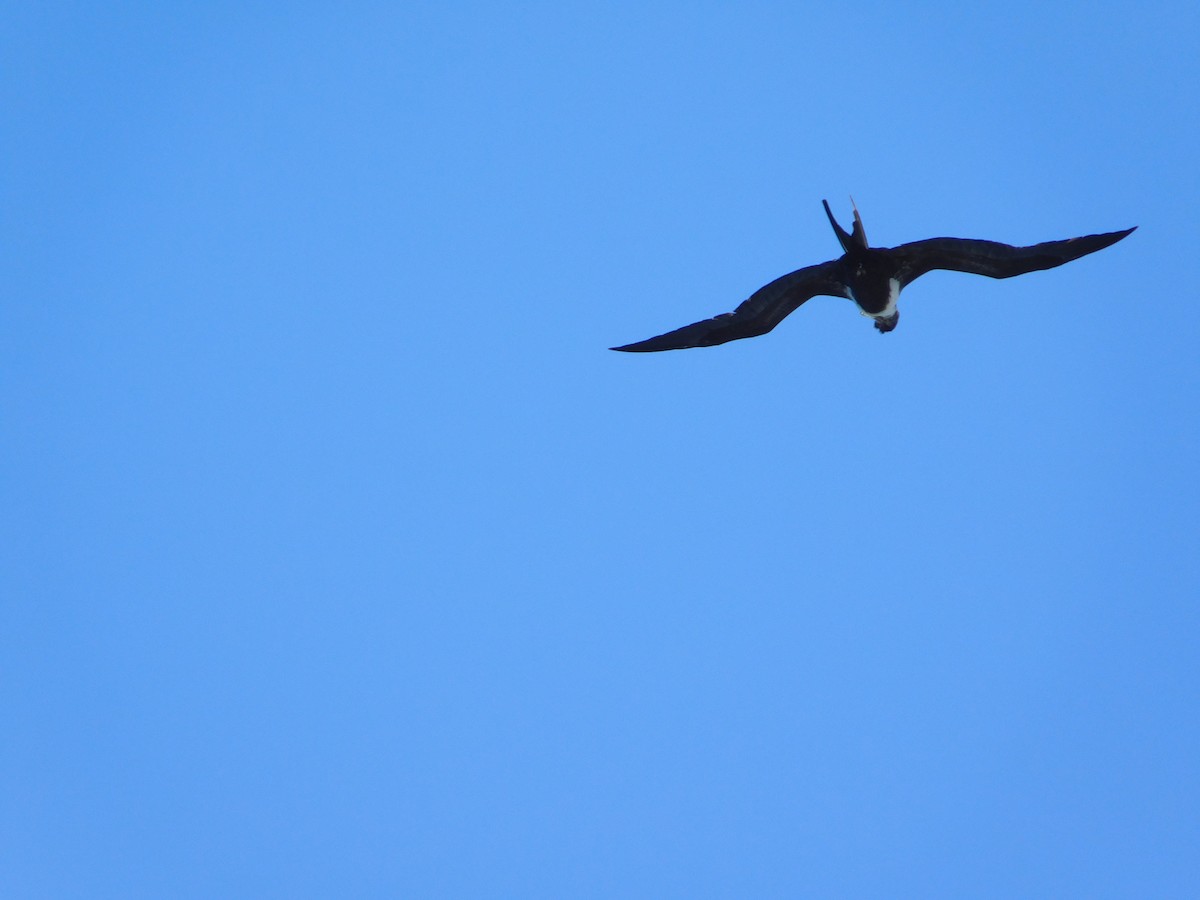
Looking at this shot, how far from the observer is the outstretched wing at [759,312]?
16.9 metres

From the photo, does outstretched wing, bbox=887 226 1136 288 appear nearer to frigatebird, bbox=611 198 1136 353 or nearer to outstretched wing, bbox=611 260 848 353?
frigatebird, bbox=611 198 1136 353

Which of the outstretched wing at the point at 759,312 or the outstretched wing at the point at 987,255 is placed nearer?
the outstretched wing at the point at 987,255

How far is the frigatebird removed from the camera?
1653 centimetres

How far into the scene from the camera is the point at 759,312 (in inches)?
674

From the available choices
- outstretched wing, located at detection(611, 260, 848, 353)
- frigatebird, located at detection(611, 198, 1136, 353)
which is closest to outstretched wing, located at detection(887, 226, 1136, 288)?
frigatebird, located at detection(611, 198, 1136, 353)

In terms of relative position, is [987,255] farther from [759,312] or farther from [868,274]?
[759,312]

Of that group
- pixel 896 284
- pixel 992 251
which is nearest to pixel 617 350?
pixel 896 284

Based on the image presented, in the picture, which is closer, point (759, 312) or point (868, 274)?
point (868, 274)

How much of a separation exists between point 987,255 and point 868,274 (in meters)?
1.53

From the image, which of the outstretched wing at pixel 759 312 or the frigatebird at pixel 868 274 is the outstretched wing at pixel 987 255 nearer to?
the frigatebird at pixel 868 274

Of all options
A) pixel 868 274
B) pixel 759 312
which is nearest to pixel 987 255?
pixel 868 274

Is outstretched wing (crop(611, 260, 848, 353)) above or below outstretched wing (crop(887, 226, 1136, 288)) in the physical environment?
above

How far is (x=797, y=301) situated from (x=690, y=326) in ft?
4.91

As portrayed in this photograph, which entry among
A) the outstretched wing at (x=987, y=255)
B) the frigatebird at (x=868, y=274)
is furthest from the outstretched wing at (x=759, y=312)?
the outstretched wing at (x=987, y=255)
